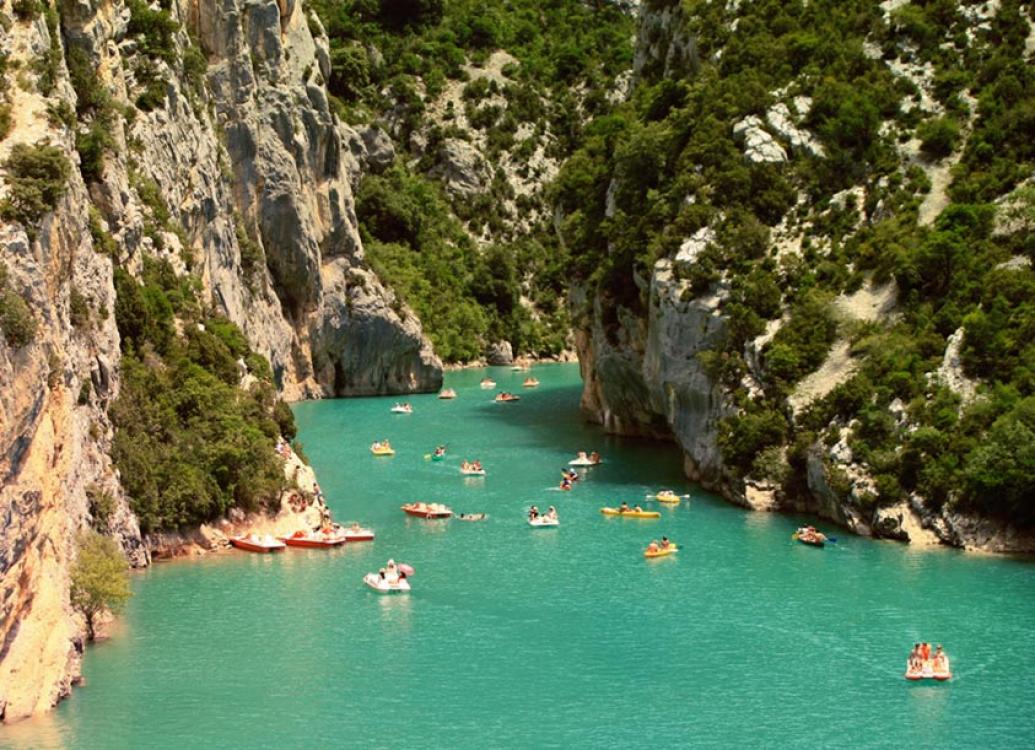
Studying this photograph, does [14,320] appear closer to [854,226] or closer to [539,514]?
[539,514]

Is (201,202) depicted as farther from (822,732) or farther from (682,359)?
(822,732)

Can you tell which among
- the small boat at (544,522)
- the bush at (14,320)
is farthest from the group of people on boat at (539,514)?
the bush at (14,320)

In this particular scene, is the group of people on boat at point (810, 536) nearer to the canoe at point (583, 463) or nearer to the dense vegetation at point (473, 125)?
the canoe at point (583, 463)

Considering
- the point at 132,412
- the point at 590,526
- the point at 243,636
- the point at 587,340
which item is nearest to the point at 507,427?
the point at 587,340

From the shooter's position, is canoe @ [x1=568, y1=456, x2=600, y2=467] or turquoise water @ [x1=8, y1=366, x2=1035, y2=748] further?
canoe @ [x1=568, y1=456, x2=600, y2=467]

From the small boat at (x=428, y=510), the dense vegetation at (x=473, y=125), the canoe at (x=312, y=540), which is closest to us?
the canoe at (x=312, y=540)

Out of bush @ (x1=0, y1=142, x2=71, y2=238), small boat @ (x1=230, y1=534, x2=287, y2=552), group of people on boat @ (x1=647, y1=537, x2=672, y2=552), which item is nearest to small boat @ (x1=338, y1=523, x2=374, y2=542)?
small boat @ (x1=230, y1=534, x2=287, y2=552)

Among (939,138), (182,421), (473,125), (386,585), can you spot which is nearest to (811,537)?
(386,585)

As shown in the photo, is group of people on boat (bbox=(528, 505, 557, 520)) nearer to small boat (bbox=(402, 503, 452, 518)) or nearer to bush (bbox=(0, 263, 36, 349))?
small boat (bbox=(402, 503, 452, 518))
